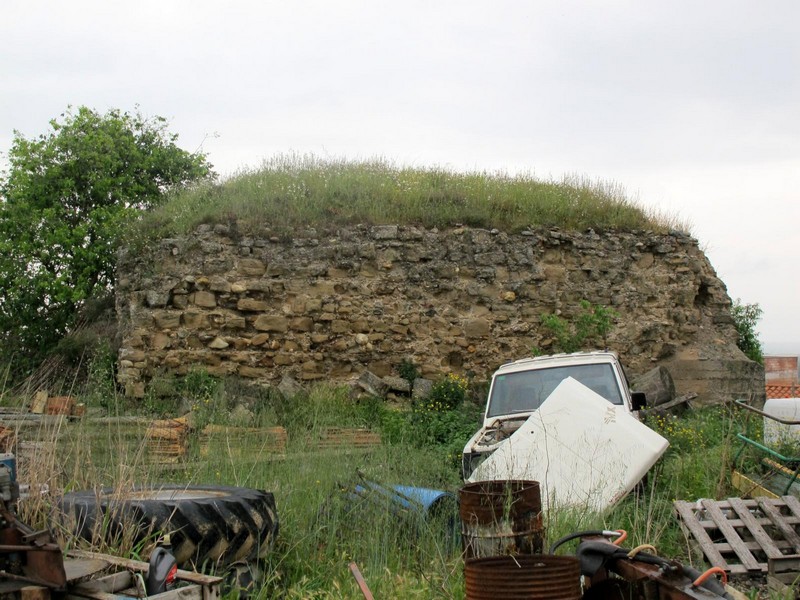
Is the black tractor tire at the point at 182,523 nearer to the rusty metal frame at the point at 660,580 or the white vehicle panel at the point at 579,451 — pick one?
the white vehicle panel at the point at 579,451

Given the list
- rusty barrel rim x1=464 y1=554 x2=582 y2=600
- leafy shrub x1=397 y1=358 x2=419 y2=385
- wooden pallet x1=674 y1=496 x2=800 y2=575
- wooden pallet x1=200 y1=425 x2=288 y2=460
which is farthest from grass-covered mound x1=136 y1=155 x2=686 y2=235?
rusty barrel rim x1=464 y1=554 x2=582 y2=600

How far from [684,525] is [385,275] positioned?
833 centimetres

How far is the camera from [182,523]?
16.9 ft

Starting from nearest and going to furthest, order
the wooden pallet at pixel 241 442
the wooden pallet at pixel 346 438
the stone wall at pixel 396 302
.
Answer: the wooden pallet at pixel 241 442, the wooden pallet at pixel 346 438, the stone wall at pixel 396 302

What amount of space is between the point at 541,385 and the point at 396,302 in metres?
5.05

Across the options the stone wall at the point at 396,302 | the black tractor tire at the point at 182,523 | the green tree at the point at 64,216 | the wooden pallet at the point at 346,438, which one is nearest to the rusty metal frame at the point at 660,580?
the black tractor tire at the point at 182,523

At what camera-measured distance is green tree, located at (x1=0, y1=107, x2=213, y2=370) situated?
1780cm

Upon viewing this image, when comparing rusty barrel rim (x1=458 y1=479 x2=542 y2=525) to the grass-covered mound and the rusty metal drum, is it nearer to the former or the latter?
the rusty metal drum

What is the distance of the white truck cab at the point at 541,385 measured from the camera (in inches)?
349

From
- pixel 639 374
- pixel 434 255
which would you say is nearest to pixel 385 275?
pixel 434 255

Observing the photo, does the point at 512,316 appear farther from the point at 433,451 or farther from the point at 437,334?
the point at 433,451

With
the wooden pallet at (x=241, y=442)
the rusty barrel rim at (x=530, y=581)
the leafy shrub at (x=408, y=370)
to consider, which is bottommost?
the rusty barrel rim at (x=530, y=581)

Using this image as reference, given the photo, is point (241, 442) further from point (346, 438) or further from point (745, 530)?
point (745, 530)

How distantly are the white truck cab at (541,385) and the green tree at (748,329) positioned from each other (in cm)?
787
